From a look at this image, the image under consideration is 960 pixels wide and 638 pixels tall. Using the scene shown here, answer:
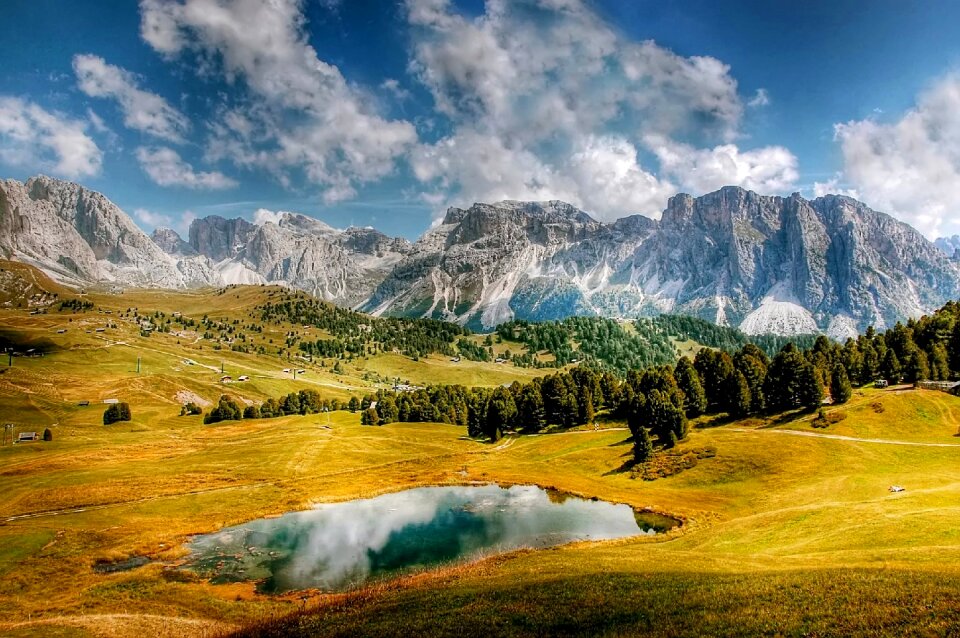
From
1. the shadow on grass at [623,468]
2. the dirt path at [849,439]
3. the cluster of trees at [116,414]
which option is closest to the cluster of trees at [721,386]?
the shadow on grass at [623,468]

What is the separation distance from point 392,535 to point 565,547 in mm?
26455

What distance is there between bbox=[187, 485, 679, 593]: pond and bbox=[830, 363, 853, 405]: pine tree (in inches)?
2314

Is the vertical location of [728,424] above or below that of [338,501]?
above

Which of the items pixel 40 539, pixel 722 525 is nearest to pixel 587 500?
pixel 722 525

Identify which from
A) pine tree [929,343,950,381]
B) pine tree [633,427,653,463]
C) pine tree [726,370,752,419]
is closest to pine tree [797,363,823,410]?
pine tree [726,370,752,419]

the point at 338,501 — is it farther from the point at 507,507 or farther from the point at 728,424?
the point at 728,424

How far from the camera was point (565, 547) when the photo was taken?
191 feet

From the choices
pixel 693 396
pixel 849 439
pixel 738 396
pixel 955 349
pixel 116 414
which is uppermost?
pixel 955 349

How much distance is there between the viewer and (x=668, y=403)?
10719 centimetres

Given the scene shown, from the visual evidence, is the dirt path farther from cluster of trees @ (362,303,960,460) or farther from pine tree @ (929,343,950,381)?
pine tree @ (929,343,950,381)

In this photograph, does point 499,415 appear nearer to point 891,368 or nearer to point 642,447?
point 642,447

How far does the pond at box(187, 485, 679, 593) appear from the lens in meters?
58.6

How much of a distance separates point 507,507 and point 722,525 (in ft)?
114

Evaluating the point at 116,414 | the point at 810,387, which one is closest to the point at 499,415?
the point at 810,387
